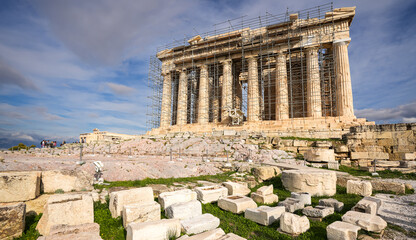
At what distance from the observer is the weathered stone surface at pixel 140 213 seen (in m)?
4.01

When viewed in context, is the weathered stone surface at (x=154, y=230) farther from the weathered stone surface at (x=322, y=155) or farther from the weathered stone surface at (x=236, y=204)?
the weathered stone surface at (x=322, y=155)

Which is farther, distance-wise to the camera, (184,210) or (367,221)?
(184,210)

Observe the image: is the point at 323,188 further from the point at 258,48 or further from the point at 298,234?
the point at 258,48

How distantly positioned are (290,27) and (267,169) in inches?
858

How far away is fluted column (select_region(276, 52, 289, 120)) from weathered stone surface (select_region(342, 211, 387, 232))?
20.6 meters

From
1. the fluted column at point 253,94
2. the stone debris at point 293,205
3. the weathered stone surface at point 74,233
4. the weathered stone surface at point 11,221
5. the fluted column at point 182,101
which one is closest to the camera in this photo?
the weathered stone surface at point 74,233

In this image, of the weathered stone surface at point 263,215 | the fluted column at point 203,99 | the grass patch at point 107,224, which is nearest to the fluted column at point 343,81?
the fluted column at point 203,99

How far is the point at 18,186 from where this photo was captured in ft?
14.8

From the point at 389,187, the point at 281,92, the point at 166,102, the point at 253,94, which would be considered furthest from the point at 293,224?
the point at 166,102

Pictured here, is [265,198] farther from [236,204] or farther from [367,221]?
[367,221]

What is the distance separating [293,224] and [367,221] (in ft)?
4.27

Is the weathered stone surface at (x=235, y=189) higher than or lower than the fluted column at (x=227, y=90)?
lower

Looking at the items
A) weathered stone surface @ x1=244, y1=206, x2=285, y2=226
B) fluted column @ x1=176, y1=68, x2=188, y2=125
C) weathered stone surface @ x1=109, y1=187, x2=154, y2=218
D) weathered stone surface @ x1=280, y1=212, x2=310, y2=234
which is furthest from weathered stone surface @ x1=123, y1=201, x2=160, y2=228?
fluted column @ x1=176, y1=68, x2=188, y2=125

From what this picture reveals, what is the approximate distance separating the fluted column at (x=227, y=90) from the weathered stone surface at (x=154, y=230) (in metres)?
23.3
